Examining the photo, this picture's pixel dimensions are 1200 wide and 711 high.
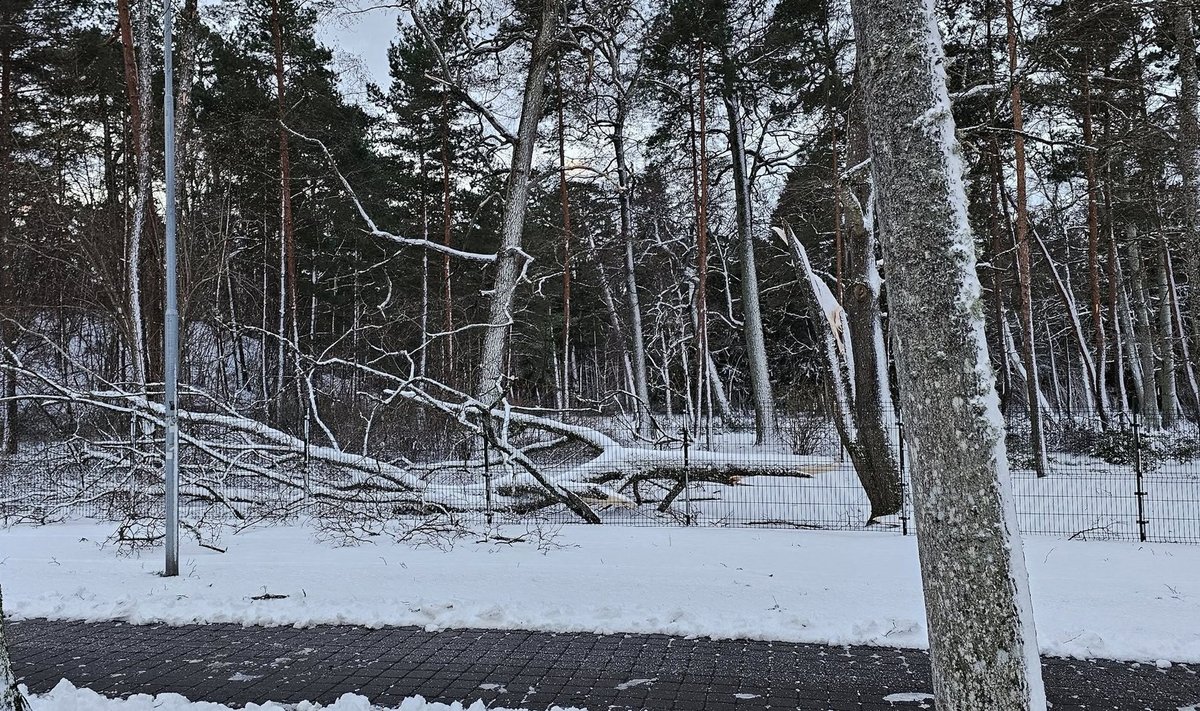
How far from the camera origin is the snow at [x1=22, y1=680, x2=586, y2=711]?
15.0ft

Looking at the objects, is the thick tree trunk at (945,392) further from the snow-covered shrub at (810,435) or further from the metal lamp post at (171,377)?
the snow-covered shrub at (810,435)

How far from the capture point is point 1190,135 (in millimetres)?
12508

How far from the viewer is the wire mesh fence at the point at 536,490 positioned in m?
12.0

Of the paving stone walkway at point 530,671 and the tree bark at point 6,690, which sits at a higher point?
the tree bark at point 6,690

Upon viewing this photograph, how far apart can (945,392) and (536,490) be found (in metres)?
9.70

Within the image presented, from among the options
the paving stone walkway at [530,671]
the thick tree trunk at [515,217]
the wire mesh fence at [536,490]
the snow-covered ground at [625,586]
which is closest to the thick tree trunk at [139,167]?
the wire mesh fence at [536,490]

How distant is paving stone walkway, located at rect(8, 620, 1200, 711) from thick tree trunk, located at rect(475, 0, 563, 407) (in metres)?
8.13

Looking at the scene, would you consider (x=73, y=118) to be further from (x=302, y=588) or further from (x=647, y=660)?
(x=647, y=660)

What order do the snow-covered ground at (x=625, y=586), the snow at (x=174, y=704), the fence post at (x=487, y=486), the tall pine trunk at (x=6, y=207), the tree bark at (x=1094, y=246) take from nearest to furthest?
the snow at (x=174, y=704) → the snow-covered ground at (x=625, y=586) → the fence post at (x=487, y=486) → the tree bark at (x=1094, y=246) → the tall pine trunk at (x=6, y=207)

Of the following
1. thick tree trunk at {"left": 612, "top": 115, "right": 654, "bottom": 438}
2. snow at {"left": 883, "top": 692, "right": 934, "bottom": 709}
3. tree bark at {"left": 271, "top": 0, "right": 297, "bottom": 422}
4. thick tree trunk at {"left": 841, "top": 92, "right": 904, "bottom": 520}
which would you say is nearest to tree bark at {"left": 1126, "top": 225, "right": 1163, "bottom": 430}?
thick tree trunk at {"left": 612, "top": 115, "right": 654, "bottom": 438}

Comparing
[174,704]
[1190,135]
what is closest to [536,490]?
[174,704]

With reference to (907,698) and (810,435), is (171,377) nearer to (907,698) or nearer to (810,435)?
(907,698)

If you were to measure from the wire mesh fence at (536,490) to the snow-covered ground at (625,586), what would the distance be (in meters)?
1.13

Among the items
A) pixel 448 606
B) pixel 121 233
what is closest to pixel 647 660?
pixel 448 606
